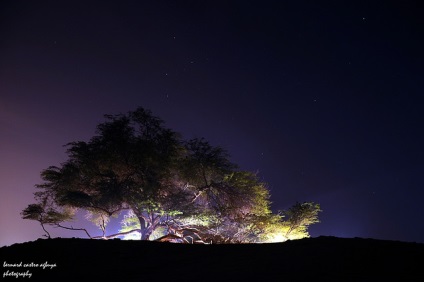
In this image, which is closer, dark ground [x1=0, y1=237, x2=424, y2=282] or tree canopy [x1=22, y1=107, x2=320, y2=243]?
dark ground [x1=0, y1=237, x2=424, y2=282]

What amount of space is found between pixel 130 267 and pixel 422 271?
7976 millimetres

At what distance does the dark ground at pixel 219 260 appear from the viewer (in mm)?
7430

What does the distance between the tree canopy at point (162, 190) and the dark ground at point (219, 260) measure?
7977mm

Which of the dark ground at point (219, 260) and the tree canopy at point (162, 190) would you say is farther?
the tree canopy at point (162, 190)

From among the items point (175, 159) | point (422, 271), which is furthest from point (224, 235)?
point (422, 271)

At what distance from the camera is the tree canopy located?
20656 mm

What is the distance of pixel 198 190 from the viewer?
914 inches

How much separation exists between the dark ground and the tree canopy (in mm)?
7977

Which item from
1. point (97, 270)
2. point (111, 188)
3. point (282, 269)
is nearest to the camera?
point (282, 269)

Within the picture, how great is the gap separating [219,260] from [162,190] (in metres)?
12.9

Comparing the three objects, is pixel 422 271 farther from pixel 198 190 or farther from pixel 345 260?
pixel 198 190

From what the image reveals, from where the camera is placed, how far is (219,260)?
9656 mm

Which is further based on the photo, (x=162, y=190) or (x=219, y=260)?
(x=162, y=190)

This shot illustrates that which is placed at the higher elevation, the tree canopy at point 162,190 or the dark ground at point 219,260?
the tree canopy at point 162,190
